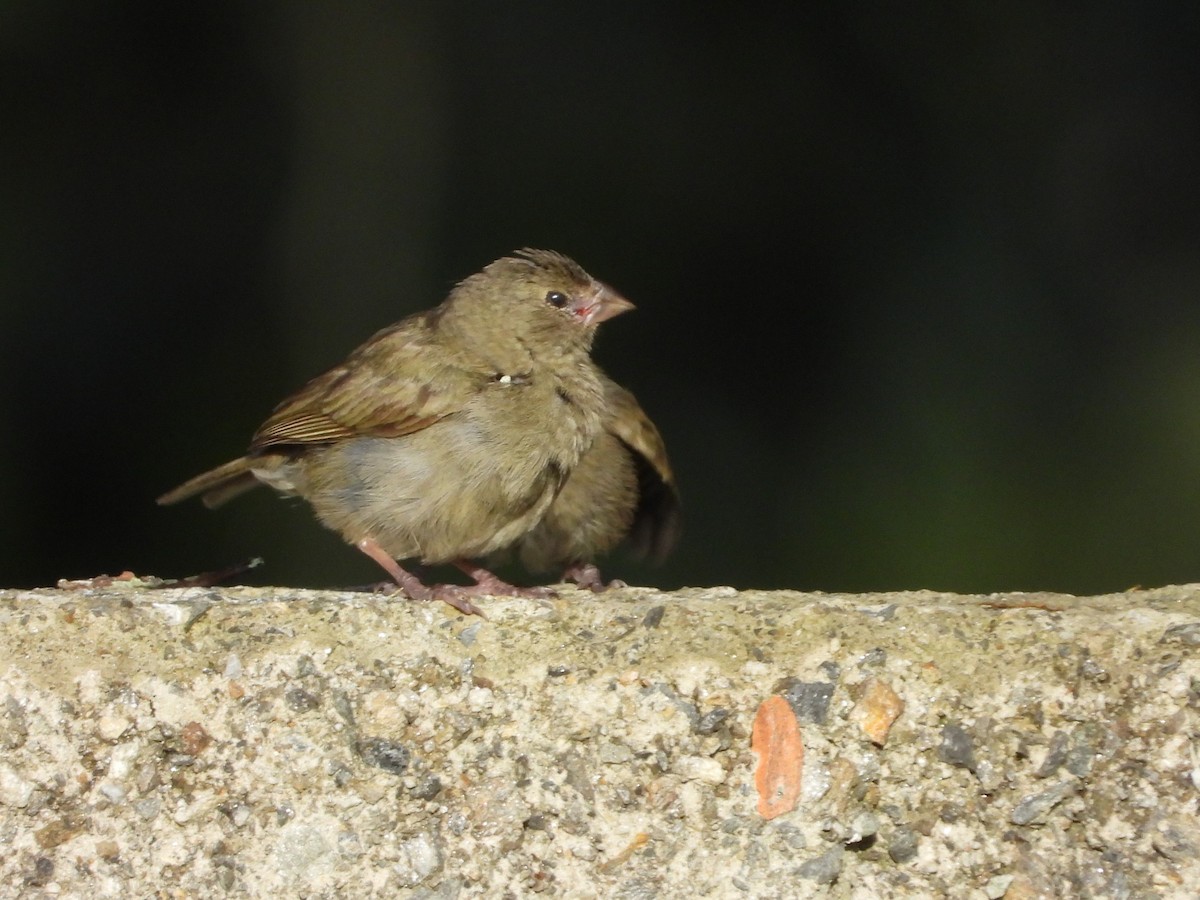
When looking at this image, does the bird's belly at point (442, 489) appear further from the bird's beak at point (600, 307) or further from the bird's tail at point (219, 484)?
the bird's beak at point (600, 307)

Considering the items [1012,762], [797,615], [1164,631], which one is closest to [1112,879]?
[1012,762]

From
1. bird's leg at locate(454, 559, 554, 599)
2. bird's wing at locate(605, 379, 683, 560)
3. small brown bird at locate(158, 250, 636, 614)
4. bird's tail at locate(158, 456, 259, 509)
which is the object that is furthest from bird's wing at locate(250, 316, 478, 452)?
bird's wing at locate(605, 379, 683, 560)

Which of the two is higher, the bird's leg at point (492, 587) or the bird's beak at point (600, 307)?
the bird's beak at point (600, 307)

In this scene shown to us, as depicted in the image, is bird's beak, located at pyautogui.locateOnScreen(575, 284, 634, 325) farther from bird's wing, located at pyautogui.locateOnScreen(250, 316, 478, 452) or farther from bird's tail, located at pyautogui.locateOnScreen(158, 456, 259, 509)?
bird's tail, located at pyautogui.locateOnScreen(158, 456, 259, 509)

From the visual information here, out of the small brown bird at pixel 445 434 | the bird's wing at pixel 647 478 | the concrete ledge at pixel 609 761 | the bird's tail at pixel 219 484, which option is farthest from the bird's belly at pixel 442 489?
the concrete ledge at pixel 609 761

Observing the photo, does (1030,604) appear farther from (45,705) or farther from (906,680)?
(45,705)

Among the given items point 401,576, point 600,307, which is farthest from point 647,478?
point 401,576

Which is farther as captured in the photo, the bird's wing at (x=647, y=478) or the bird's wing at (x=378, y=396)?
the bird's wing at (x=647, y=478)
